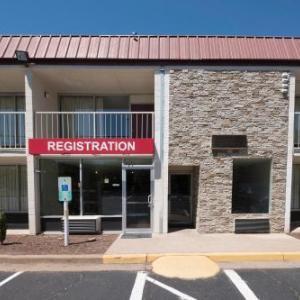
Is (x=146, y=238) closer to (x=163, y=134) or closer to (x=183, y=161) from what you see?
(x=183, y=161)

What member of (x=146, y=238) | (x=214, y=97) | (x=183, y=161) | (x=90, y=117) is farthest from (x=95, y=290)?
(x=90, y=117)

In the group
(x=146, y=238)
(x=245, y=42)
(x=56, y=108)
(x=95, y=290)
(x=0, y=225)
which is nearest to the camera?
(x=95, y=290)

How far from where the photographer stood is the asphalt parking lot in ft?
19.2

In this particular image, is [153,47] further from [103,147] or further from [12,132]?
[12,132]

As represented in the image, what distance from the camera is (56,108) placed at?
12.8 m

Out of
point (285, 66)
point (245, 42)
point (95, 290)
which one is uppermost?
point (245, 42)

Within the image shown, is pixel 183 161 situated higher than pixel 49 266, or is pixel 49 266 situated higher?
pixel 183 161

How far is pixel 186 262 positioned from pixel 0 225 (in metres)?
5.54

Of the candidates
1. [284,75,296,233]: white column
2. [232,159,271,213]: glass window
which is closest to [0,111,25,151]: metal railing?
[232,159,271,213]: glass window

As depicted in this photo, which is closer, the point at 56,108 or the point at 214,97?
the point at 214,97

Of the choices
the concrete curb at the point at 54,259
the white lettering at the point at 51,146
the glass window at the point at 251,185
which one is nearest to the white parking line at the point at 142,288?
the concrete curb at the point at 54,259

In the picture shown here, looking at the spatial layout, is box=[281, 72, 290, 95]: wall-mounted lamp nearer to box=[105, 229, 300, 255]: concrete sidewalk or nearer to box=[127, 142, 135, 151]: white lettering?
box=[105, 229, 300, 255]: concrete sidewalk

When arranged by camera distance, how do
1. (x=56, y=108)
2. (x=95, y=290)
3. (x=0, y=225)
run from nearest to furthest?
(x=95, y=290), (x=0, y=225), (x=56, y=108)

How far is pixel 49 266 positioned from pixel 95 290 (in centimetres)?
200
